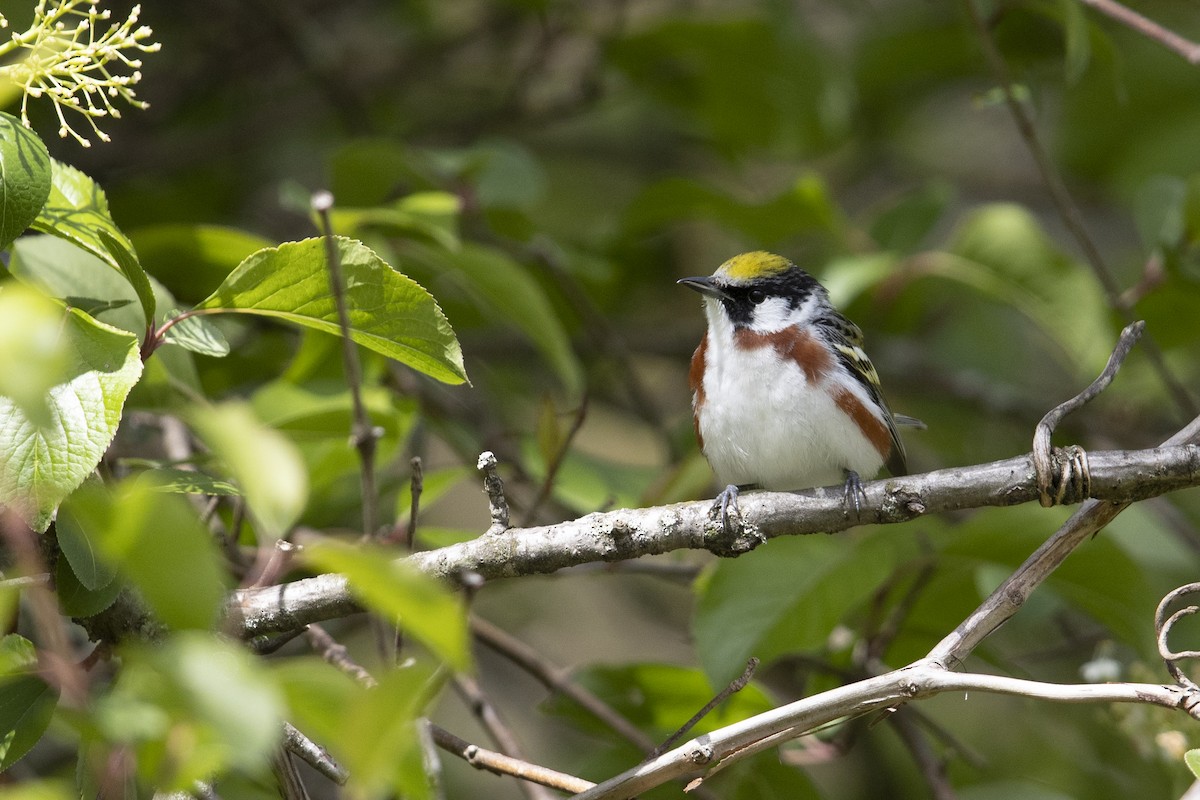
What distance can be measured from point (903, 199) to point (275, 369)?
2649 mm

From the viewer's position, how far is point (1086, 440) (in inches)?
197

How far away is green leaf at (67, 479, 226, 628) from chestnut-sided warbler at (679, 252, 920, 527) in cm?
227

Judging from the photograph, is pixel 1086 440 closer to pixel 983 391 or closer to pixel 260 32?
pixel 983 391

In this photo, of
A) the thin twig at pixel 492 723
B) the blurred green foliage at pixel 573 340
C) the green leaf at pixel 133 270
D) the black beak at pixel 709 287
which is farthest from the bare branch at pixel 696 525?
the black beak at pixel 709 287

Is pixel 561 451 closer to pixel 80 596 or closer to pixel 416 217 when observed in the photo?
pixel 416 217

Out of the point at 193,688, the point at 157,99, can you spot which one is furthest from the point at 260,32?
the point at 193,688

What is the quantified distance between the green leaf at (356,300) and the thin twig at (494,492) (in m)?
0.18

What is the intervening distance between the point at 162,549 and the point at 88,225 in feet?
4.08

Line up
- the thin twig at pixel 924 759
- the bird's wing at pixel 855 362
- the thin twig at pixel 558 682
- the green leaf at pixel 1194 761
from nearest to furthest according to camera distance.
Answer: the green leaf at pixel 1194 761 → the thin twig at pixel 924 759 → the thin twig at pixel 558 682 → the bird's wing at pixel 855 362

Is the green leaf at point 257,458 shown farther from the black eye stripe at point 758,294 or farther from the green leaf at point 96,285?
the black eye stripe at point 758,294

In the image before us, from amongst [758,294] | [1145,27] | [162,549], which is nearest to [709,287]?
[758,294]

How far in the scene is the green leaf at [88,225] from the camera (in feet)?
7.17

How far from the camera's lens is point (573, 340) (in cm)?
509

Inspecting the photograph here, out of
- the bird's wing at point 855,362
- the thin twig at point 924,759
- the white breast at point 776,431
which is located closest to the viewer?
the thin twig at point 924,759
